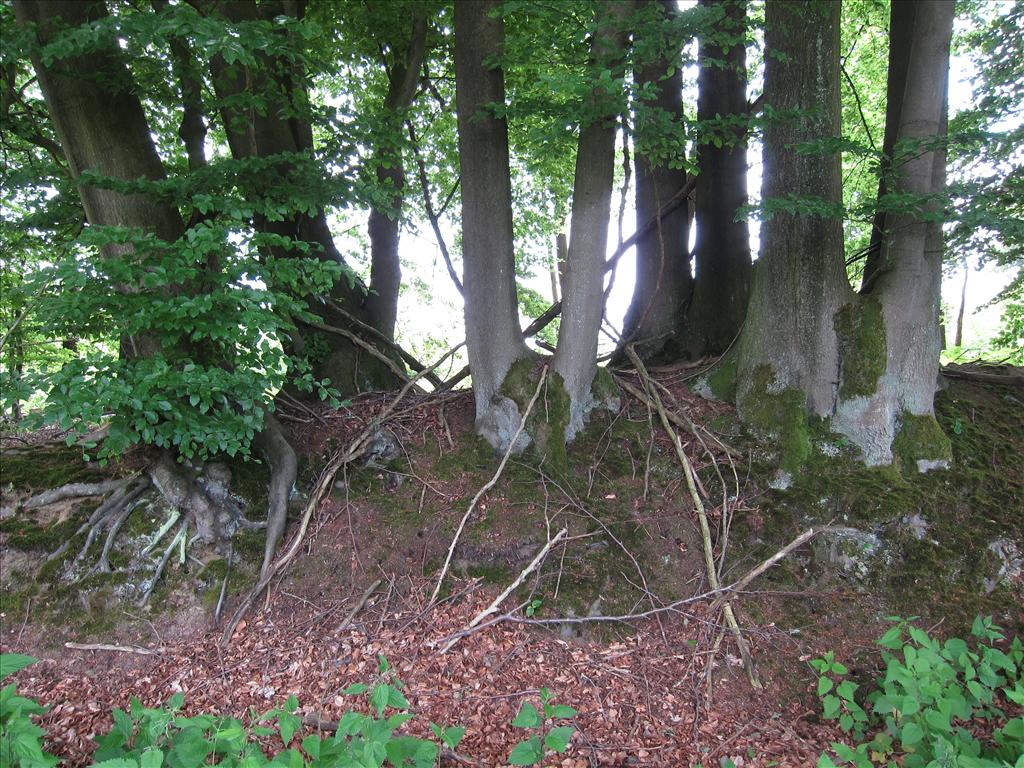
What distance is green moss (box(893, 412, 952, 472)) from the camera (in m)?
4.55

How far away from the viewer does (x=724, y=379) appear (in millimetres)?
5262

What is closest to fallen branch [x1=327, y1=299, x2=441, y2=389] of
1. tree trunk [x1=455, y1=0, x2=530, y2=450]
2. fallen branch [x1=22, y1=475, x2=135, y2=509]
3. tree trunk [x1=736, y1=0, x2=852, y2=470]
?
tree trunk [x1=455, y1=0, x2=530, y2=450]

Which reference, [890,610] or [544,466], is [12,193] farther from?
[890,610]

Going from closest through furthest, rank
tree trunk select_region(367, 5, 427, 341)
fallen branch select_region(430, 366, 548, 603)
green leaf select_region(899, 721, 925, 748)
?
green leaf select_region(899, 721, 925, 748), fallen branch select_region(430, 366, 548, 603), tree trunk select_region(367, 5, 427, 341)

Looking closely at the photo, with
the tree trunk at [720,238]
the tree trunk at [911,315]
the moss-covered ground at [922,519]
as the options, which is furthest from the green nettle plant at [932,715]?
the tree trunk at [720,238]

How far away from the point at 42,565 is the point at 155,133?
15.2ft

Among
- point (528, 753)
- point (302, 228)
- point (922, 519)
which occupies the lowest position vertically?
point (528, 753)

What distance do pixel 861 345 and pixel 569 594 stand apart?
304 centimetres

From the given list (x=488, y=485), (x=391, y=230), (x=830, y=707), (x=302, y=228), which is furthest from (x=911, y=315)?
(x=302, y=228)

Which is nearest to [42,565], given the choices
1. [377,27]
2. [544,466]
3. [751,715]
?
[544,466]

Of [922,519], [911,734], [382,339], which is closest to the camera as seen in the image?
[911,734]

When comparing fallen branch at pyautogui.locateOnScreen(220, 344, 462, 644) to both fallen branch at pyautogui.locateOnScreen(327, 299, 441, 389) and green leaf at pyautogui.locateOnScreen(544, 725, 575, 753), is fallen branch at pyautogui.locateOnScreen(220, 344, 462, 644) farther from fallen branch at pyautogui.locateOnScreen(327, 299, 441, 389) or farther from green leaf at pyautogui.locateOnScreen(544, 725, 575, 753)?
green leaf at pyautogui.locateOnScreen(544, 725, 575, 753)

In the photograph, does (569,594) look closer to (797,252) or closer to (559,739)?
(559,739)

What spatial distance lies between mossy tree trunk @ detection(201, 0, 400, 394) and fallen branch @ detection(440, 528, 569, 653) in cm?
269
